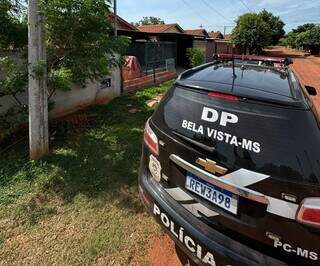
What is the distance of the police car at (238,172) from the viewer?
170 centimetres

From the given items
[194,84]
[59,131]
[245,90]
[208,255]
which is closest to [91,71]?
[59,131]

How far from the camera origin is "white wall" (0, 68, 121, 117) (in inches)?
217

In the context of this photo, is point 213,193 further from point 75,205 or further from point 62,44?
point 62,44

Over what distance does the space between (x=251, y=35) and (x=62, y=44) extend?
32488 millimetres

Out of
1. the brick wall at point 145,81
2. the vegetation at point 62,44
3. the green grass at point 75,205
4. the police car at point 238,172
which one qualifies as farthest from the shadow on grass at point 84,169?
the brick wall at point 145,81

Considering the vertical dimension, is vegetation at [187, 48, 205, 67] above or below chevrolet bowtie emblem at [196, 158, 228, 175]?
above

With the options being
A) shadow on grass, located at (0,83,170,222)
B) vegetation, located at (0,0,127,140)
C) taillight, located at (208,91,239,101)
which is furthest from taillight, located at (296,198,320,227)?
vegetation, located at (0,0,127,140)

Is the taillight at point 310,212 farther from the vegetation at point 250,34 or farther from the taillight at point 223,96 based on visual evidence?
the vegetation at point 250,34

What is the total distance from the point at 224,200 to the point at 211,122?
1.67ft

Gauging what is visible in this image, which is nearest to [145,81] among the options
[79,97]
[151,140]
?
[79,97]

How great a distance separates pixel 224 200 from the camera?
6.44 ft

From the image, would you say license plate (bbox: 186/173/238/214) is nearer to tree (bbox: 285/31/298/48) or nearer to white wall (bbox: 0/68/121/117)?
white wall (bbox: 0/68/121/117)

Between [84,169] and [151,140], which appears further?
[84,169]

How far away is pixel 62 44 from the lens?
5.19 meters
